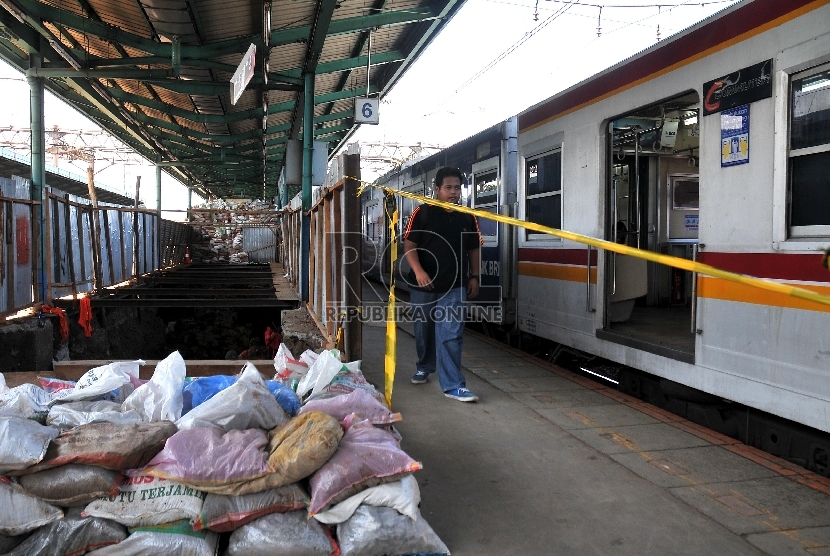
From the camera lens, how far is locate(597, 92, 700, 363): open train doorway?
6.27 m

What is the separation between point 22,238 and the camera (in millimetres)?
7652

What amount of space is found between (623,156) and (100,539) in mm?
6523

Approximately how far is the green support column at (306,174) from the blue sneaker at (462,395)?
4.50m

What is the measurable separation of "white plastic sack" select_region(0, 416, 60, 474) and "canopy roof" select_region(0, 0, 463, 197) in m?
5.94

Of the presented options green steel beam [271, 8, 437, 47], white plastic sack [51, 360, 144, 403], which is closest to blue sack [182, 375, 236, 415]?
white plastic sack [51, 360, 144, 403]

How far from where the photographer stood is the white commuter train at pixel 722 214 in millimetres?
3533

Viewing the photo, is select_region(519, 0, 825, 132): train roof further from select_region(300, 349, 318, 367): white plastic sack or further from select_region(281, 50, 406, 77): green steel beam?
select_region(281, 50, 406, 77): green steel beam

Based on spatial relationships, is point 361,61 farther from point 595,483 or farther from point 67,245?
point 595,483

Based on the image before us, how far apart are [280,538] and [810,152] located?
359 centimetres

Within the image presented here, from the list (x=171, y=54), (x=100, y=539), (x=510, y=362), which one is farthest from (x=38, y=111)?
(x=100, y=539)

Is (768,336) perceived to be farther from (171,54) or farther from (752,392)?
(171,54)

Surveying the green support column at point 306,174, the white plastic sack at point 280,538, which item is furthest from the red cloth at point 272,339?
the white plastic sack at point 280,538

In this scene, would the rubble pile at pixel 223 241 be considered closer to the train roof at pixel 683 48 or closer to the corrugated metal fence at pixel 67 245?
the corrugated metal fence at pixel 67 245

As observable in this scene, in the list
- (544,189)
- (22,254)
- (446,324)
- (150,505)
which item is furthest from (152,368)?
(22,254)
